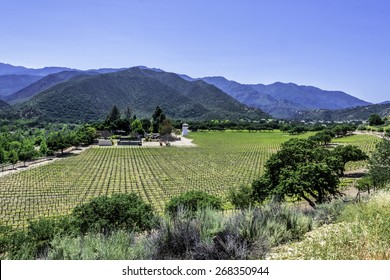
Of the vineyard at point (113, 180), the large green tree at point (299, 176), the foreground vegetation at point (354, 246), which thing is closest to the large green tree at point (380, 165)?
the large green tree at point (299, 176)

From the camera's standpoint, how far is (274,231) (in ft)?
22.7

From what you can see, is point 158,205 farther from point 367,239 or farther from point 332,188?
point 367,239

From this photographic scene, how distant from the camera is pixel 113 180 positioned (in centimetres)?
4856

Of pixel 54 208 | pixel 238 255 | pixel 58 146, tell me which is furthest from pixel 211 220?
pixel 58 146

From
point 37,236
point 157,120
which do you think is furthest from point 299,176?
point 157,120

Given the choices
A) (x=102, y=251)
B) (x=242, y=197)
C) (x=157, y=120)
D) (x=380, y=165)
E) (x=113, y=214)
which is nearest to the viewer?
(x=102, y=251)

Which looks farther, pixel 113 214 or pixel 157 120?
pixel 157 120

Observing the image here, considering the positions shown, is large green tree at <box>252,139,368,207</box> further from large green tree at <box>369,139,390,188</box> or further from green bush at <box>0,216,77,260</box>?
green bush at <box>0,216,77,260</box>

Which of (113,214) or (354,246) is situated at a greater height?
(354,246)

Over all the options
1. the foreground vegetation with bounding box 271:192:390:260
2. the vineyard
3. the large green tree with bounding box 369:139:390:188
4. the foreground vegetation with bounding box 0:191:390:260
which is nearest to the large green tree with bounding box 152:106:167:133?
the vineyard

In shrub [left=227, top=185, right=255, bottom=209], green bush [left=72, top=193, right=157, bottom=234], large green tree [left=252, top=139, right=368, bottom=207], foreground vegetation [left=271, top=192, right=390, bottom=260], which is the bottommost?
shrub [left=227, top=185, right=255, bottom=209]

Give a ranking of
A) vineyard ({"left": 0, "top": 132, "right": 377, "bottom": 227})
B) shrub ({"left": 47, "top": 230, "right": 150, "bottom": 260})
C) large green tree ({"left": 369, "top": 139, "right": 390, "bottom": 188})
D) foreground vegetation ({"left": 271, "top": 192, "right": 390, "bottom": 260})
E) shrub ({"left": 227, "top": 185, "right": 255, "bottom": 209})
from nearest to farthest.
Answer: foreground vegetation ({"left": 271, "top": 192, "right": 390, "bottom": 260}), shrub ({"left": 47, "top": 230, "right": 150, "bottom": 260}), large green tree ({"left": 369, "top": 139, "right": 390, "bottom": 188}), shrub ({"left": 227, "top": 185, "right": 255, "bottom": 209}), vineyard ({"left": 0, "top": 132, "right": 377, "bottom": 227})

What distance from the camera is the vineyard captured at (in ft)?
113

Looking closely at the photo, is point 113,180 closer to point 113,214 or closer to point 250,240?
point 113,214
